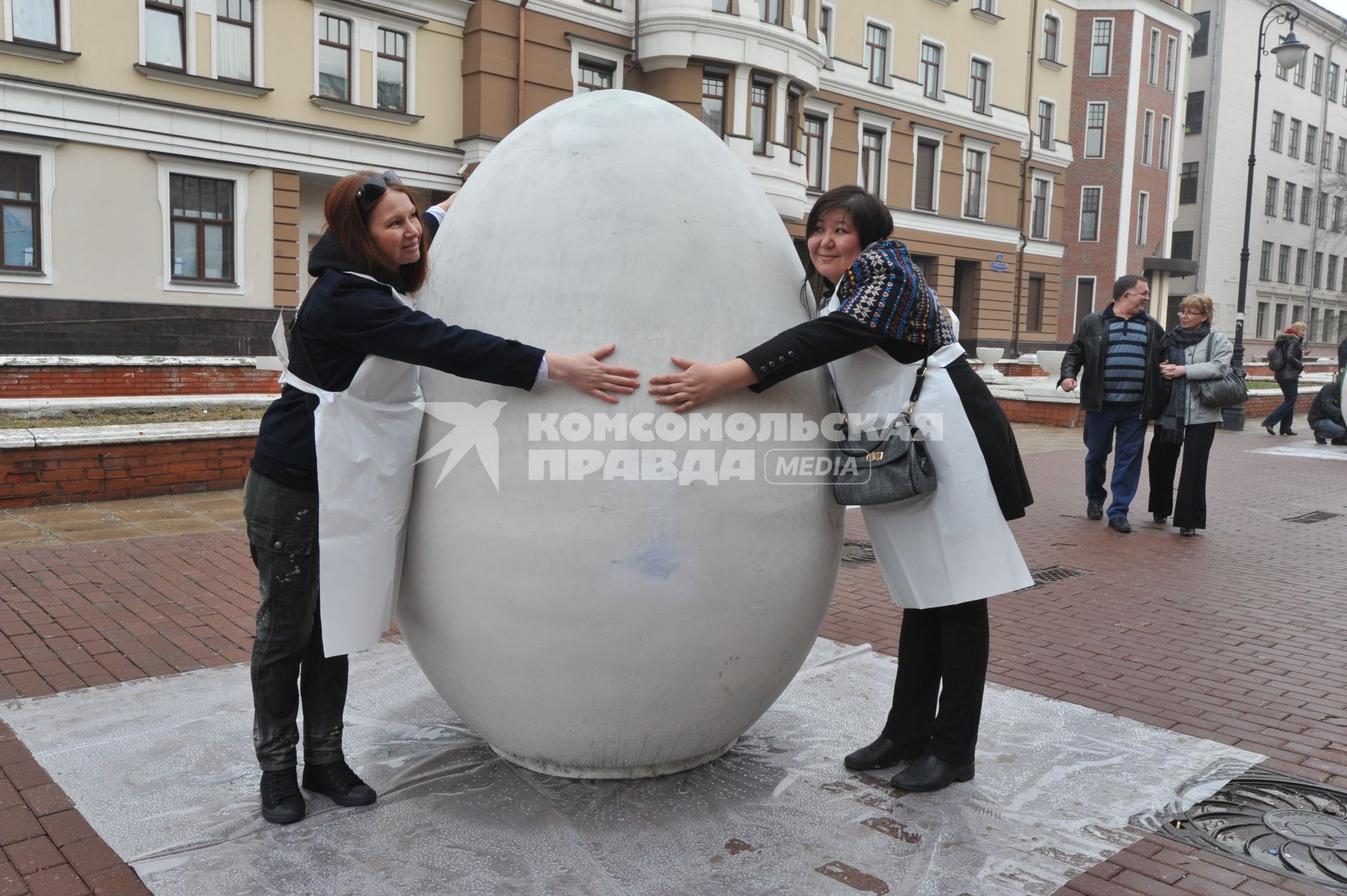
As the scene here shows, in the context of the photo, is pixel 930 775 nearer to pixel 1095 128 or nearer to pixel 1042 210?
pixel 1042 210

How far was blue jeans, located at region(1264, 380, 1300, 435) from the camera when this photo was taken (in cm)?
1881

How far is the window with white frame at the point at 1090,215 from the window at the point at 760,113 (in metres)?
23.9

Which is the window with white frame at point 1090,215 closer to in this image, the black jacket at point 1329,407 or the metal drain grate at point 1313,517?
the black jacket at point 1329,407

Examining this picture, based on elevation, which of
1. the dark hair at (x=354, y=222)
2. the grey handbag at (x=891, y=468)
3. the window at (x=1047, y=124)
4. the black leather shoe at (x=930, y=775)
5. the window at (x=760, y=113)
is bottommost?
the black leather shoe at (x=930, y=775)

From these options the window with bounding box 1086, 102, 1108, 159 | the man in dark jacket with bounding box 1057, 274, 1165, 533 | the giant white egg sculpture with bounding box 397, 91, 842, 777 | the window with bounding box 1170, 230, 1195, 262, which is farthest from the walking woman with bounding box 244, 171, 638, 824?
the window with bounding box 1170, 230, 1195, 262

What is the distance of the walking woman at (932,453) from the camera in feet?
11.1

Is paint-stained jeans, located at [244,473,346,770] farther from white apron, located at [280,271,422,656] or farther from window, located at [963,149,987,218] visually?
window, located at [963,149,987,218]

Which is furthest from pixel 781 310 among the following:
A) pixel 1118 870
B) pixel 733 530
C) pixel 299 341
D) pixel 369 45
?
pixel 369 45

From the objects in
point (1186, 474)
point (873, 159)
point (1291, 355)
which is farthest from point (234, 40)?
point (1291, 355)

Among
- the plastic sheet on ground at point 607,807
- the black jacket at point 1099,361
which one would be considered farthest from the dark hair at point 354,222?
the black jacket at point 1099,361

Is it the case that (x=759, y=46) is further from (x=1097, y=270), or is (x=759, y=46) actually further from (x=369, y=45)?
(x=1097, y=270)

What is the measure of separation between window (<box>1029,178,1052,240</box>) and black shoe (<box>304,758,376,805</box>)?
38.1m

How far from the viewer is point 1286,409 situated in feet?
62.6

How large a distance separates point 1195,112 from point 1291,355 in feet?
131
